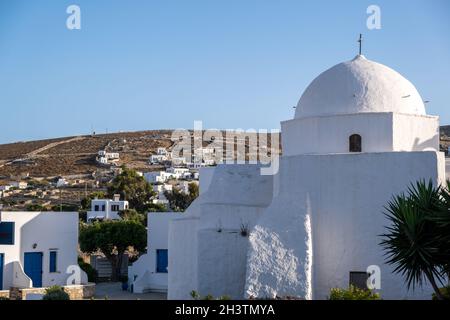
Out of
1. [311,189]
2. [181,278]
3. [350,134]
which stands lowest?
[181,278]

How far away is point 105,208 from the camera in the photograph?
148 feet

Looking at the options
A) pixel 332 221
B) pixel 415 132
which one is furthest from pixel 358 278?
pixel 415 132

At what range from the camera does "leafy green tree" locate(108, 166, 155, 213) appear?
1924 inches

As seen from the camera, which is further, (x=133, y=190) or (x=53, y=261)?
(x=133, y=190)

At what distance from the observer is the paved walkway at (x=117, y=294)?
2242 centimetres

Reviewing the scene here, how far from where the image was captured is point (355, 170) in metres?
15.9

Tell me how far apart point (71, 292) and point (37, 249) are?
1.79 metres

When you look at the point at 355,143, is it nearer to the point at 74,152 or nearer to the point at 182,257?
the point at 182,257

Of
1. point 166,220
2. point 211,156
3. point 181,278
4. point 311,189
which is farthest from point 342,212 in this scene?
point 211,156

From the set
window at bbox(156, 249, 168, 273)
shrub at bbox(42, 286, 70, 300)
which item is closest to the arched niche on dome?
shrub at bbox(42, 286, 70, 300)

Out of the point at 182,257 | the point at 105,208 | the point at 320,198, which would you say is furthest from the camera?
the point at 105,208
